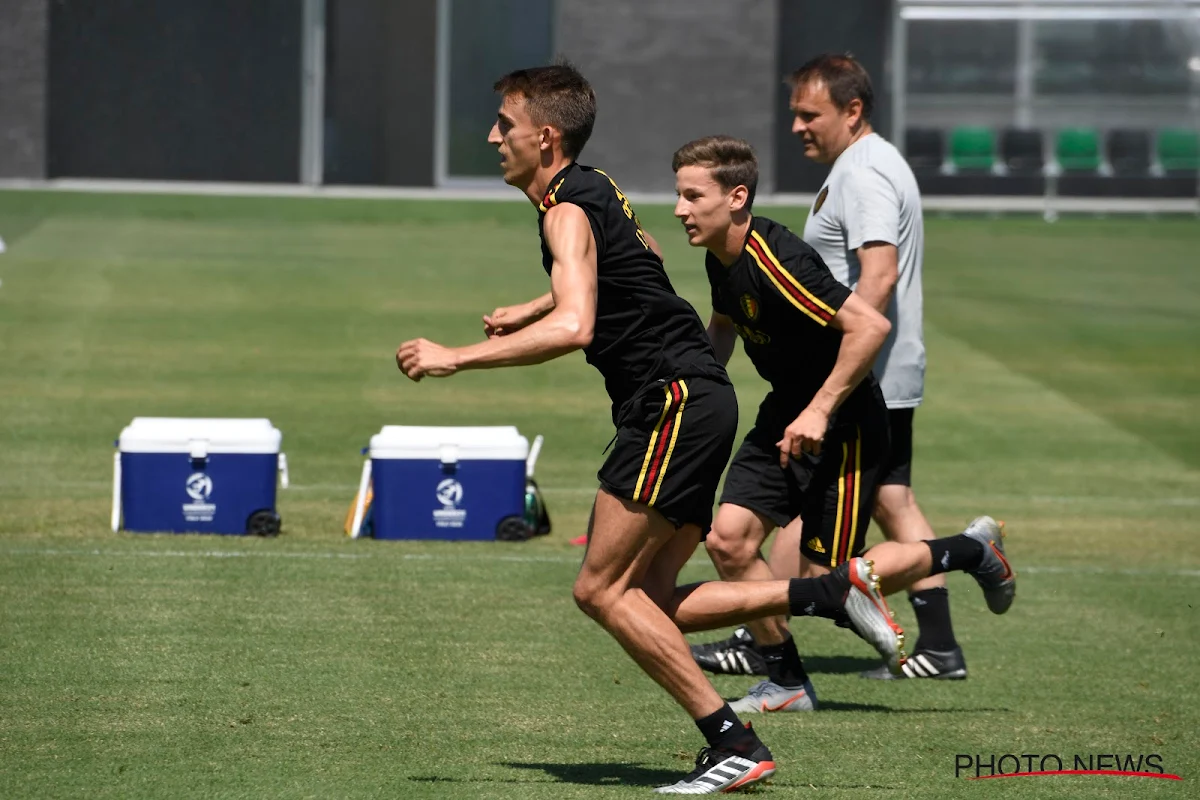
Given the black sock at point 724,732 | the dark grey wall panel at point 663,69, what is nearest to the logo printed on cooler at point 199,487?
the black sock at point 724,732

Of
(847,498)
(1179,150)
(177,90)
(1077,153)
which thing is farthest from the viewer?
(177,90)

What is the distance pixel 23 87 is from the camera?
2925cm

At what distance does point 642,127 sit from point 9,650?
24.1 meters

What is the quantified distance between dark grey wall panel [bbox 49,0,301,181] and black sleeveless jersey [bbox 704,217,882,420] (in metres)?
25.6

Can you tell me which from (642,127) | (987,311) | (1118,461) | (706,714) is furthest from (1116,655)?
(642,127)

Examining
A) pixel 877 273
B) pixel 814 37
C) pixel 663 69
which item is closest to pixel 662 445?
pixel 877 273

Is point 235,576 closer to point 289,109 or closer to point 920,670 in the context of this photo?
point 920,670

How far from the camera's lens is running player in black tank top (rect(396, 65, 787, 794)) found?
5.10m

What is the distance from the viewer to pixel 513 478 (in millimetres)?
9430

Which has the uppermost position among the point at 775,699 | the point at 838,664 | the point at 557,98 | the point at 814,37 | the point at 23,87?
the point at 814,37

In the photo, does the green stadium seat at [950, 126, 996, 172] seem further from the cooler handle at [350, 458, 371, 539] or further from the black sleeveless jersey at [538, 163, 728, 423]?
the black sleeveless jersey at [538, 163, 728, 423]

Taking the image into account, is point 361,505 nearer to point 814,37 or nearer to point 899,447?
point 899,447

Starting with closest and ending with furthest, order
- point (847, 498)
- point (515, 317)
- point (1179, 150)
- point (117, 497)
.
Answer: point (515, 317)
point (847, 498)
point (117, 497)
point (1179, 150)

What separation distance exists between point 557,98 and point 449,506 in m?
4.62
